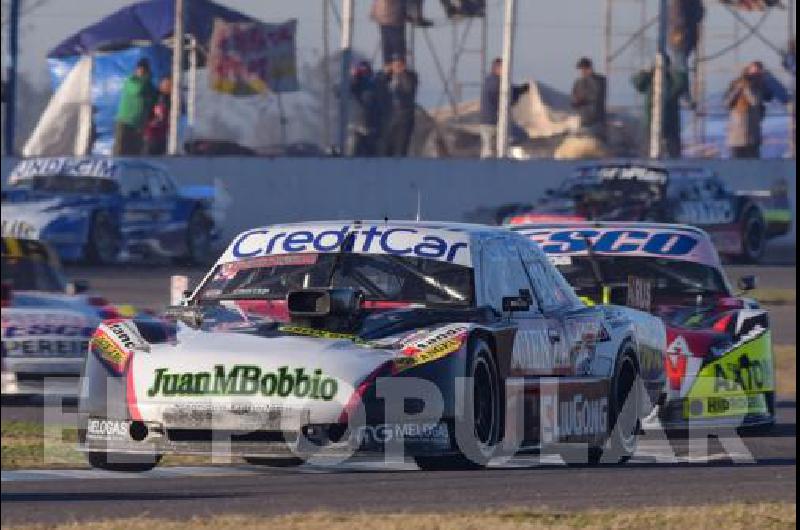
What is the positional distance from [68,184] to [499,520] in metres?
23.0

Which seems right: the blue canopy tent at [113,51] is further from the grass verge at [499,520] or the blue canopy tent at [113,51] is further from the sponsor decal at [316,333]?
the grass verge at [499,520]

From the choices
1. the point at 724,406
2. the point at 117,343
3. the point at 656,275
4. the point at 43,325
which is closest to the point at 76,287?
the point at 43,325

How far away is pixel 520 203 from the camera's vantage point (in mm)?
33625

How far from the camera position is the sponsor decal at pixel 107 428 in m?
9.60

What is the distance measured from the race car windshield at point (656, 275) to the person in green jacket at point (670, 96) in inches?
770

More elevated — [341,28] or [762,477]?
[341,28]

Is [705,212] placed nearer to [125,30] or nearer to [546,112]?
[546,112]

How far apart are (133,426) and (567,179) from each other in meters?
24.6

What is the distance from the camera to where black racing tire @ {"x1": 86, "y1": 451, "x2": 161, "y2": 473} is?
32.8ft

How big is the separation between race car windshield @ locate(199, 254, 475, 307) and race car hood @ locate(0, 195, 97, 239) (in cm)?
1945

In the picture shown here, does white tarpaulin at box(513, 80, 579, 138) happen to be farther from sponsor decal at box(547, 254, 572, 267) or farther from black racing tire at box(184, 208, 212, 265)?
sponsor decal at box(547, 254, 572, 267)

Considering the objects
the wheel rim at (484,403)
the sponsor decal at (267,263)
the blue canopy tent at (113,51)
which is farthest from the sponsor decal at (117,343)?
the blue canopy tent at (113,51)

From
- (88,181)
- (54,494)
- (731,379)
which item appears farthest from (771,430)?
(88,181)

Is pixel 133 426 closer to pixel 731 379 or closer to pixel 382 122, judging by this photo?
pixel 731 379
